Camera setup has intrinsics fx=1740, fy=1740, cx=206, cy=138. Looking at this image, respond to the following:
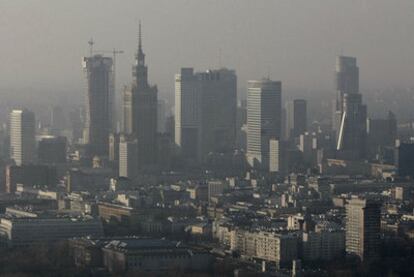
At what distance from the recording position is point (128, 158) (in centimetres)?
3550

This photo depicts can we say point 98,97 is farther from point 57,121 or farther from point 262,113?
point 262,113

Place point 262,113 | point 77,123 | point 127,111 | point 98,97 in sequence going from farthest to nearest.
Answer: point 77,123 → point 98,97 → point 262,113 → point 127,111

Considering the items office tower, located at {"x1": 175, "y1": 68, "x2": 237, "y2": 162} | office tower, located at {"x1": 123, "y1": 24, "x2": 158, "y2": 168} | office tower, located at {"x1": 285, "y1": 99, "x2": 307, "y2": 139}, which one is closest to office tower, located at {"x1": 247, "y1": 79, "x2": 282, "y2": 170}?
office tower, located at {"x1": 285, "y1": 99, "x2": 307, "y2": 139}

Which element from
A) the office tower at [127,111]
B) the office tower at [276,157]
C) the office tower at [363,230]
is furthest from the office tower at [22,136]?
the office tower at [363,230]

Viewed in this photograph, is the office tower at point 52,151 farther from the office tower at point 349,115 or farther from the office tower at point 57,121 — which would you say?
the office tower at point 349,115

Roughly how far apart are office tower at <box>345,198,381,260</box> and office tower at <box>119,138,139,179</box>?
12.4m

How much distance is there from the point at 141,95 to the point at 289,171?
390 centimetres

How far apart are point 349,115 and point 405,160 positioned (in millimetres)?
5437

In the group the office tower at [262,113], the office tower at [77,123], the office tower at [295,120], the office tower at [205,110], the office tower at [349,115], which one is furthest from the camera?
the office tower at [77,123]

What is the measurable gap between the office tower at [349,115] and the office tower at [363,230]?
45.6 ft

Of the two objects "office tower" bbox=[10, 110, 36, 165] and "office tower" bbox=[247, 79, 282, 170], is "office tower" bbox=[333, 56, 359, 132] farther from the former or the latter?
"office tower" bbox=[10, 110, 36, 165]

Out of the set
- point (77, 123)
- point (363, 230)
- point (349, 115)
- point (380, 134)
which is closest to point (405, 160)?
point (380, 134)

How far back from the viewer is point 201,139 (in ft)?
131

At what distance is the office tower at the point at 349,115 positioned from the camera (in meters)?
37.8
